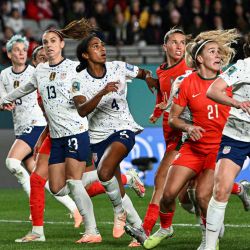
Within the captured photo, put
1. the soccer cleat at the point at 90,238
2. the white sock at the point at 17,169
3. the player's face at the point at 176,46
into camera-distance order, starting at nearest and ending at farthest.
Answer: the soccer cleat at the point at 90,238 < the player's face at the point at 176,46 < the white sock at the point at 17,169

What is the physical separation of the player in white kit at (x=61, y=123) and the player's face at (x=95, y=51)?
36 cm

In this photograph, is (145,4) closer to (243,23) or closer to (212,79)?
(243,23)

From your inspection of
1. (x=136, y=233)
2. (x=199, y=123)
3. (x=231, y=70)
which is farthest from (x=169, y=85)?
(x=231, y=70)

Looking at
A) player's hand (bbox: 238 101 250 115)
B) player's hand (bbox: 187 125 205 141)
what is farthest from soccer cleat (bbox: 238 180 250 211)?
player's hand (bbox: 238 101 250 115)

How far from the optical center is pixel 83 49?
462 inches

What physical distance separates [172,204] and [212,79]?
4.13 ft

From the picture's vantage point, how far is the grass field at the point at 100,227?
1137 centimetres

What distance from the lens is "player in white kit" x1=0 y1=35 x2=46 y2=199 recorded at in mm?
14555

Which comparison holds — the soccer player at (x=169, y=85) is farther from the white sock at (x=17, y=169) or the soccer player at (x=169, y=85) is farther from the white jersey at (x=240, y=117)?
the white sock at (x=17, y=169)

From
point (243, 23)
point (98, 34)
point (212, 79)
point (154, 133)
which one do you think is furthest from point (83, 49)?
point (243, 23)

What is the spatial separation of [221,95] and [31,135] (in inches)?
218

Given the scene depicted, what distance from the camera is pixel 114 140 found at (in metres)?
11.6

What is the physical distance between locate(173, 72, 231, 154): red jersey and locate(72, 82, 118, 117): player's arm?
0.69m

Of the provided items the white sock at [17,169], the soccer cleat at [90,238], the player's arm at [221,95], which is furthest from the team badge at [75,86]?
the white sock at [17,169]
